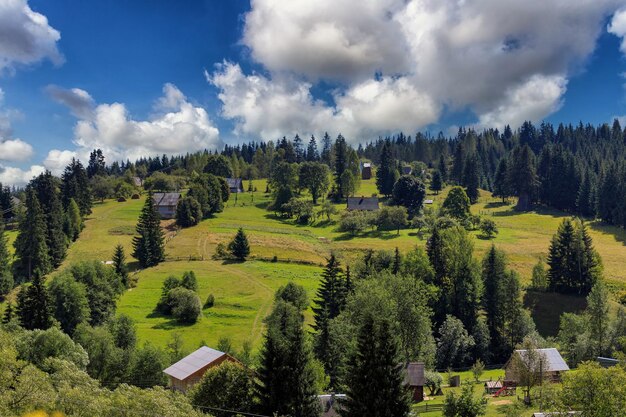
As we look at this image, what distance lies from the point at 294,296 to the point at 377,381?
116 feet

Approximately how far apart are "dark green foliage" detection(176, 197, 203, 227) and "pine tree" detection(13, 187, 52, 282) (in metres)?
31.5

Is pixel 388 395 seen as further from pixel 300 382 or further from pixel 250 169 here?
pixel 250 169

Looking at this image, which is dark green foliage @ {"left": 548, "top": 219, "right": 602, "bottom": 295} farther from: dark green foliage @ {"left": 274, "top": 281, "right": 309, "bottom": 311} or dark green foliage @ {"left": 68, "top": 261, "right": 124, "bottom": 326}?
dark green foliage @ {"left": 68, "top": 261, "right": 124, "bottom": 326}

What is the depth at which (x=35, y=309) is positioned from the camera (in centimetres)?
5112

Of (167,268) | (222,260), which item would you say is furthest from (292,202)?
(167,268)

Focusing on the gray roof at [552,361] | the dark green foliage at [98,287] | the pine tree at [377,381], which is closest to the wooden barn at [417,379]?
the gray roof at [552,361]

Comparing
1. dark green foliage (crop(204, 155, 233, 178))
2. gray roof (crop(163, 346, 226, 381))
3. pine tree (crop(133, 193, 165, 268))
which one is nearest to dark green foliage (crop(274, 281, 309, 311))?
gray roof (crop(163, 346, 226, 381))

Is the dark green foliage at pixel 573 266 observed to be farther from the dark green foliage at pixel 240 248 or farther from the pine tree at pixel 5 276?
the pine tree at pixel 5 276

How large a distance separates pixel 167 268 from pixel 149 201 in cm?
1746

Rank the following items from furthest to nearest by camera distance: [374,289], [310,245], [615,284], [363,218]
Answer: [363,218]
[310,245]
[615,284]
[374,289]

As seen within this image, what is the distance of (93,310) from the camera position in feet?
197

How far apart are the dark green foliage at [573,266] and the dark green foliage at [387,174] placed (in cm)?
6441

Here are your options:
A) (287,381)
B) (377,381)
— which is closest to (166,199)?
(287,381)

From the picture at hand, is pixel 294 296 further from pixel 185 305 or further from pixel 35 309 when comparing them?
pixel 35 309
